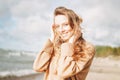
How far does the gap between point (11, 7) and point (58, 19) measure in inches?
51.6

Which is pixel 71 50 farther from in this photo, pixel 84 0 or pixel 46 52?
pixel 84 0

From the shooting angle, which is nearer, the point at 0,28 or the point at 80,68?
the point at 80,68

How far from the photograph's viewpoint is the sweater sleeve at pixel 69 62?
0.83 m

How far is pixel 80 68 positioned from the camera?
0.84 metres

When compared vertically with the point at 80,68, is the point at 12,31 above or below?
below

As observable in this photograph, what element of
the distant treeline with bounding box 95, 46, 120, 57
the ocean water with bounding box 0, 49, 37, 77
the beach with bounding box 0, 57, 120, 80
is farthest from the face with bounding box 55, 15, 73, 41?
the ocean water with bounding box 0, 49, 37, 77

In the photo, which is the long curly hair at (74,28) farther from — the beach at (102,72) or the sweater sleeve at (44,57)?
the beach at (102,72)

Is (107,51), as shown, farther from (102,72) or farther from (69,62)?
(69,62)

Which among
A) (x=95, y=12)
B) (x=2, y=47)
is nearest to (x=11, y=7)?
(x=2, y=47)

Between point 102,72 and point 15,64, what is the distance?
38.1 inches

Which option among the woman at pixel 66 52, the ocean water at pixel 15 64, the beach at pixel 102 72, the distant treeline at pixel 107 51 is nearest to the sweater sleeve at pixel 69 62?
the woman at pixel 66 52

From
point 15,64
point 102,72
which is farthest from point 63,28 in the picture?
point 15,64

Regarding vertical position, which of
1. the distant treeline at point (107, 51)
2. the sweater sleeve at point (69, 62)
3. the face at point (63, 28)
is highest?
the face at point (63, 28)

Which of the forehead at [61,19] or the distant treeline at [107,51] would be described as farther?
the distant treeline at [107,51]
